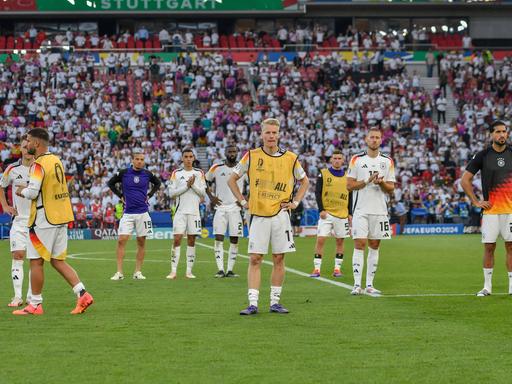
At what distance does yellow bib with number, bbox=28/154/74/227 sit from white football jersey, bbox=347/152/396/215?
4.57 meters

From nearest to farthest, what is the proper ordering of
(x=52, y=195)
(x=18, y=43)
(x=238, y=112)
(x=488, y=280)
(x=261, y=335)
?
(x=261, y=335)
(x=52, y=195)
(x=488, y=280)
(x=238, y=112)
(x=18, y=43)

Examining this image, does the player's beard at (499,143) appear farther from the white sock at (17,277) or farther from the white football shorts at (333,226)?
the white sock at (17,277)

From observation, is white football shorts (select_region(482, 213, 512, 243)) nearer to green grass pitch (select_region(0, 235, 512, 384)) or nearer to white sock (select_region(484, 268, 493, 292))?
white sock (select_region(484, 268, 493, 292))

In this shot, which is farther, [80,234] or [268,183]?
[80,234]

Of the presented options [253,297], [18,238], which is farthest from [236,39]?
[253,297]

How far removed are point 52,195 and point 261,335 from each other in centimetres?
368

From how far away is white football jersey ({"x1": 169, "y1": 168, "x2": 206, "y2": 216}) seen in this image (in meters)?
19.8

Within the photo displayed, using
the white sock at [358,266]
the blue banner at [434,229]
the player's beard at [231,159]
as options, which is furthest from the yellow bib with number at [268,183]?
the blue banner at [434,229]

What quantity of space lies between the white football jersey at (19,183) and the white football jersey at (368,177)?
4.83m

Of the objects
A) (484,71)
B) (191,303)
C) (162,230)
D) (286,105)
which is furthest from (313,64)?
(191,303)

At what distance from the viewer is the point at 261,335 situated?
33.9ft

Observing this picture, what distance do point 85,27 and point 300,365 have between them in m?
53.0

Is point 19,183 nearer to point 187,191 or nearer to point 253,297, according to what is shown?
point 253,297

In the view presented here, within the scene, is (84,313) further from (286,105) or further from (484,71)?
(484,71)
